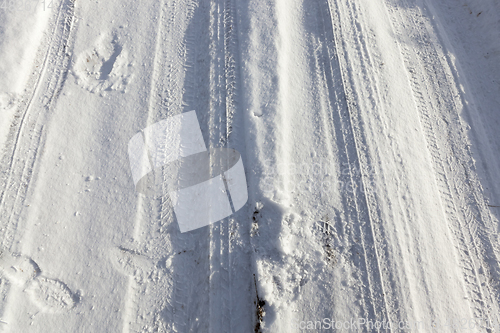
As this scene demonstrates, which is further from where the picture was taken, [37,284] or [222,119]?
[222,119]

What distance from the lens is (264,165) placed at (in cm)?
257

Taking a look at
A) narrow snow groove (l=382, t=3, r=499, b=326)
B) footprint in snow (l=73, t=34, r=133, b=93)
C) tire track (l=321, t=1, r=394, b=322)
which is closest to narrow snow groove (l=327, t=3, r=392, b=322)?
tire track (l=321, t=1, r=394, b=322)

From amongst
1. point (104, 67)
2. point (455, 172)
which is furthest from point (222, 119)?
point (455, 172)

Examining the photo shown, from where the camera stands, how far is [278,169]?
8.38 ft

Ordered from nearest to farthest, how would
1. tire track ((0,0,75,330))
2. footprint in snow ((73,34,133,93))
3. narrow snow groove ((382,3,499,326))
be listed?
narrow snow groove ((382,3,499,326))
tire track ((0,0,75,330))
footprint in snow ((73,34,133,93))

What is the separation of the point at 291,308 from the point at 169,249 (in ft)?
3.78

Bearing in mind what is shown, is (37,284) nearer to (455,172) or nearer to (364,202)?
(364,202)

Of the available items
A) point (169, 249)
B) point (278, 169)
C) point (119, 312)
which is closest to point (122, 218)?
point (169, 249)

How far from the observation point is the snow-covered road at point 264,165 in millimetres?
2195

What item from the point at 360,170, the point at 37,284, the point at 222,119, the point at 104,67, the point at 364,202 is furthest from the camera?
the point at 104,67

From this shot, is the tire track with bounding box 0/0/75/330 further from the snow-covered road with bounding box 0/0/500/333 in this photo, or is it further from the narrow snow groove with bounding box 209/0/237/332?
the narrow snow groove with bounding box 209/0/237/332

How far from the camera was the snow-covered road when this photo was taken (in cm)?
220

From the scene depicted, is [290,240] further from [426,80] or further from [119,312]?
[426,80]

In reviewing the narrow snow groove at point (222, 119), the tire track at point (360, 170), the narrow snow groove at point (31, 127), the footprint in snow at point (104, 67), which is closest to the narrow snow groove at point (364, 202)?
the tire track at point (360, 170)
